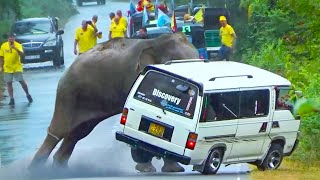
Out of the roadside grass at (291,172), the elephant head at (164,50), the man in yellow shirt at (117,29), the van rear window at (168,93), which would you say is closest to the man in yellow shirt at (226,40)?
the man in yellow shirt at (117,29)

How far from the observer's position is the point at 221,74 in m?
15.8

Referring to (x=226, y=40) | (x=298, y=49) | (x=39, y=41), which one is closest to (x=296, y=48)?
(x=298, y=49)

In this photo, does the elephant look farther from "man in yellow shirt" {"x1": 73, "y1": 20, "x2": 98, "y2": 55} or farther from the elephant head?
"man in yellow shirt" {"x1": 73, "y1": 20, "x2": 98, "y2": 55}

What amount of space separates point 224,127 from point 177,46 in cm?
197

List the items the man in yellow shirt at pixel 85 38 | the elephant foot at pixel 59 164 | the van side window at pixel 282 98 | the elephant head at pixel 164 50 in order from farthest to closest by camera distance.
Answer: the man in yellow shirt at pixel 85 38, the elephant foot at pixel 59 164, the elephant head at pixel 164 50, the van side window at pixel 282 98

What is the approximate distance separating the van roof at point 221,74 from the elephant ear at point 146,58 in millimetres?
790

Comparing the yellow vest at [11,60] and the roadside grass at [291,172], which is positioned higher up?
the roadside grass at [291,172]

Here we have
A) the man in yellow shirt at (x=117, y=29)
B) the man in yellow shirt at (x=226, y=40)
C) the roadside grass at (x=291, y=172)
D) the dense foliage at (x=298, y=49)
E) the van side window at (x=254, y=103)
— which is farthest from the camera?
the man in yellow shirt at (x=117, y=29)

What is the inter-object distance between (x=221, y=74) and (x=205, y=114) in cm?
88

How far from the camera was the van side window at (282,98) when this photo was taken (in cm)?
1633

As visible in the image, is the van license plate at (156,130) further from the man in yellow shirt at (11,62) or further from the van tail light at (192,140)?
the man in yellow shirt at (11,62)

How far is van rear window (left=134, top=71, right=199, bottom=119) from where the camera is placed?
15266mm

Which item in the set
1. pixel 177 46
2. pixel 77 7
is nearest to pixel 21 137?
pixel 177 46

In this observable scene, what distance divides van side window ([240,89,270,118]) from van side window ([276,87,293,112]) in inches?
8.4
